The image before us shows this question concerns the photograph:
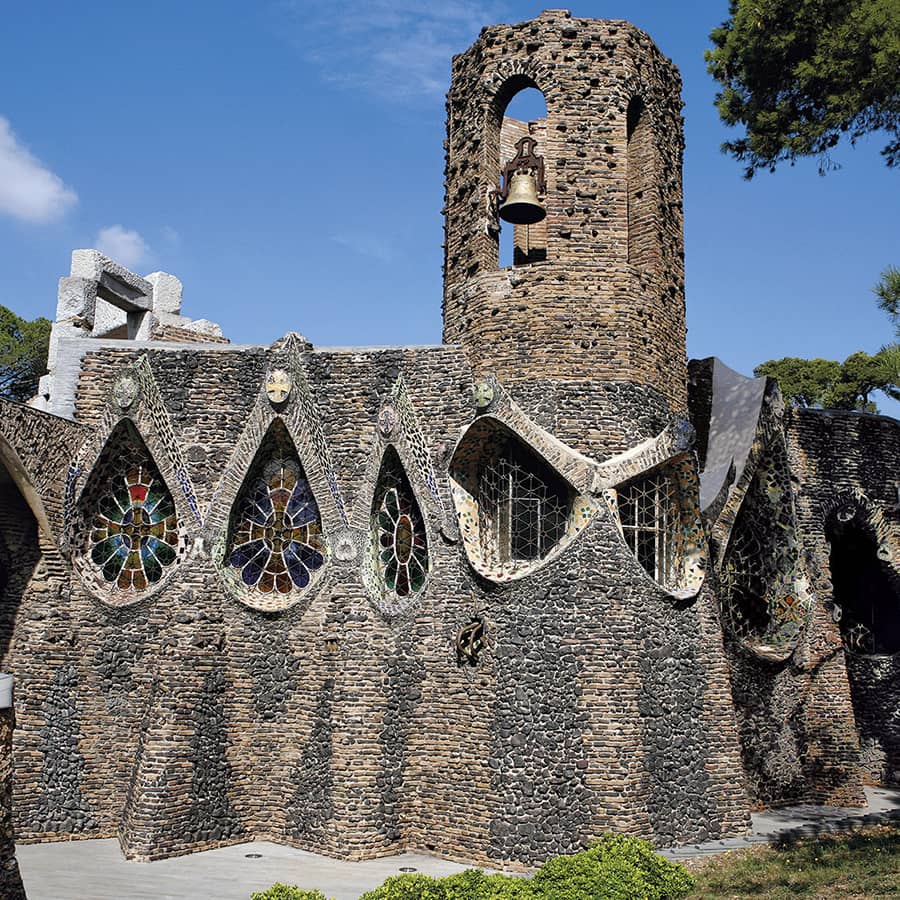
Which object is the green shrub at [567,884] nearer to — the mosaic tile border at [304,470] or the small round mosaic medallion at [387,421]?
the mosaic tile border at [304,470]

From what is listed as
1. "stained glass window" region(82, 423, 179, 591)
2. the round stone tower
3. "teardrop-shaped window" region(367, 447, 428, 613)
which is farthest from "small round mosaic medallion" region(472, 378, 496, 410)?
"stained glass window" region(82, 423, 179, 591)

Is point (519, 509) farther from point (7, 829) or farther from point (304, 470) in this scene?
point (7, 829)

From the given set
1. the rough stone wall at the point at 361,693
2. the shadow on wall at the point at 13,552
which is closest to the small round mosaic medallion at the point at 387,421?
the rough stone wall at the point at 361,693

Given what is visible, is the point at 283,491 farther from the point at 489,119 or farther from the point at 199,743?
the point at 489,119

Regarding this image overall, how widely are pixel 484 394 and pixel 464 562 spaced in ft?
5.15

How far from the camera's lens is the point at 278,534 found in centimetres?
1051

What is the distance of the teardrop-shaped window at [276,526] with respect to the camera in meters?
10.4

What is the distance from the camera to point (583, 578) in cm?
895

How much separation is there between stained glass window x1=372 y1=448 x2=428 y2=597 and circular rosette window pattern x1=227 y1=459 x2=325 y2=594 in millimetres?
655

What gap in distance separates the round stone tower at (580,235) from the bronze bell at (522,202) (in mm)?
151

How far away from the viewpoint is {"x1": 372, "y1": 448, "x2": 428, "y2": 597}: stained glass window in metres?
9.95

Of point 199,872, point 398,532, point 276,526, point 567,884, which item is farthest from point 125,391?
point 567,884

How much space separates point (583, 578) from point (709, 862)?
8.19 feet

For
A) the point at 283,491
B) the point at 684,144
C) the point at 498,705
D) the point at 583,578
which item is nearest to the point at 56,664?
the point at 283,491
